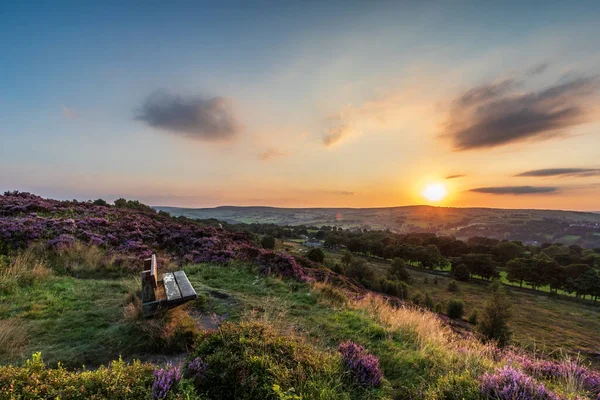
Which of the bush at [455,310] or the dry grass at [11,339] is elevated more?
the dry grass at [11,339]

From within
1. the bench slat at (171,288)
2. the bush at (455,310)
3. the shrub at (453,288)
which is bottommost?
the shrub at (453,288)

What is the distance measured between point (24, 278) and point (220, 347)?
7.09m

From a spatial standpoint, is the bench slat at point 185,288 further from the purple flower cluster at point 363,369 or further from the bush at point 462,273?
the bush at point 462,273

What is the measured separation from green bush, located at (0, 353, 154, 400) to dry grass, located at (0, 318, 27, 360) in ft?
8.39

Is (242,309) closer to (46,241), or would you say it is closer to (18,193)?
(46,241)

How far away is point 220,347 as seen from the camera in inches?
135

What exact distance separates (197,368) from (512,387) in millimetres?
3816

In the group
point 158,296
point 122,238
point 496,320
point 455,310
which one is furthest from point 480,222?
point 158,296

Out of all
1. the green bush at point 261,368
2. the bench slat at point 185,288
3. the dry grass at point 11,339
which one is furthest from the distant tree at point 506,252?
the dry grass at point 11,339

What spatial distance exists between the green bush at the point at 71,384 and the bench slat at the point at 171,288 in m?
2.06

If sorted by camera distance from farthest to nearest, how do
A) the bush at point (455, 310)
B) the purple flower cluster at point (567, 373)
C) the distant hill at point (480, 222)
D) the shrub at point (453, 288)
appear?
the distant hill at point (480, 222)
the shrub at point (453, 288)
the bush at point (455, 310)
the purple flower cluster at point (567, 373)

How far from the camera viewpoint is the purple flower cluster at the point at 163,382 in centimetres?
240

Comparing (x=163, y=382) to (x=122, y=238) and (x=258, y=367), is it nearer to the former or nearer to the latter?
(x=258, y=367)

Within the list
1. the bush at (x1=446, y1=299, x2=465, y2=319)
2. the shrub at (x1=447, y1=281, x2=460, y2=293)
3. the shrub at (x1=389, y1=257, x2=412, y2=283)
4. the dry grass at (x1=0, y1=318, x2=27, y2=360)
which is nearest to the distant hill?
the shrub at (x1=389, y1=257, x2=412, y2=283)
